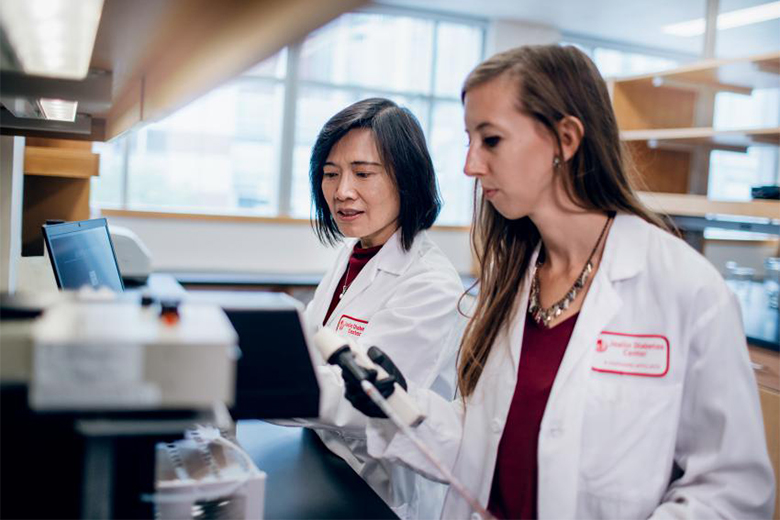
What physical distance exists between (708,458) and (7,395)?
947mm

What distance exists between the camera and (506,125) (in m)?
1.14

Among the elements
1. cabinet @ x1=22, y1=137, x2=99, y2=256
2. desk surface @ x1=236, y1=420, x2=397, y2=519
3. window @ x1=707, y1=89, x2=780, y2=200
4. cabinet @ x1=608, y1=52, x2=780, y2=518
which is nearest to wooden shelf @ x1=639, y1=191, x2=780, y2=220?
cabinet @ x1=608, y1=52, x2=780, y2=518

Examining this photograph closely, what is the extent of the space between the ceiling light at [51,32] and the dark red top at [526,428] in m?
0.85

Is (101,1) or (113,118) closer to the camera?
(101,1)

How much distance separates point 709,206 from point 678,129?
51 centimetres

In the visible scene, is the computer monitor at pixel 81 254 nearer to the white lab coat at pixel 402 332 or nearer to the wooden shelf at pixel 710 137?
the white lab coat at pixel 402 332

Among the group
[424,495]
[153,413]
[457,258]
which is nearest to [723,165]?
[457,258]

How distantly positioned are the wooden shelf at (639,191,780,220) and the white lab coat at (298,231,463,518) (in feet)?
4.06

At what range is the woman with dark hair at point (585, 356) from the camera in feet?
3.43

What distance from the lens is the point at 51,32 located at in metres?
0.56

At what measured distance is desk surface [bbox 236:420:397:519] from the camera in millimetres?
1090

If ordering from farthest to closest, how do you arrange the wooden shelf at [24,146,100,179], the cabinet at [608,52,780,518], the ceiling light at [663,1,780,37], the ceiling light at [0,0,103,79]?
1. the ceiling light at [663,1,780,37]
2. the cabinet at [608,52,780,518]
3. the wooden shelf at [24,146,100,179]
4. the ceiling light at [0,0,103,79]

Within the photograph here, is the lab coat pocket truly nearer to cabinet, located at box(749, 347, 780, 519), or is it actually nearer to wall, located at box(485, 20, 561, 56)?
cabinet, located at box(749, 347, 780, 519)

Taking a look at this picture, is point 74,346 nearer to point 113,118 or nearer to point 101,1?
point 101,1
